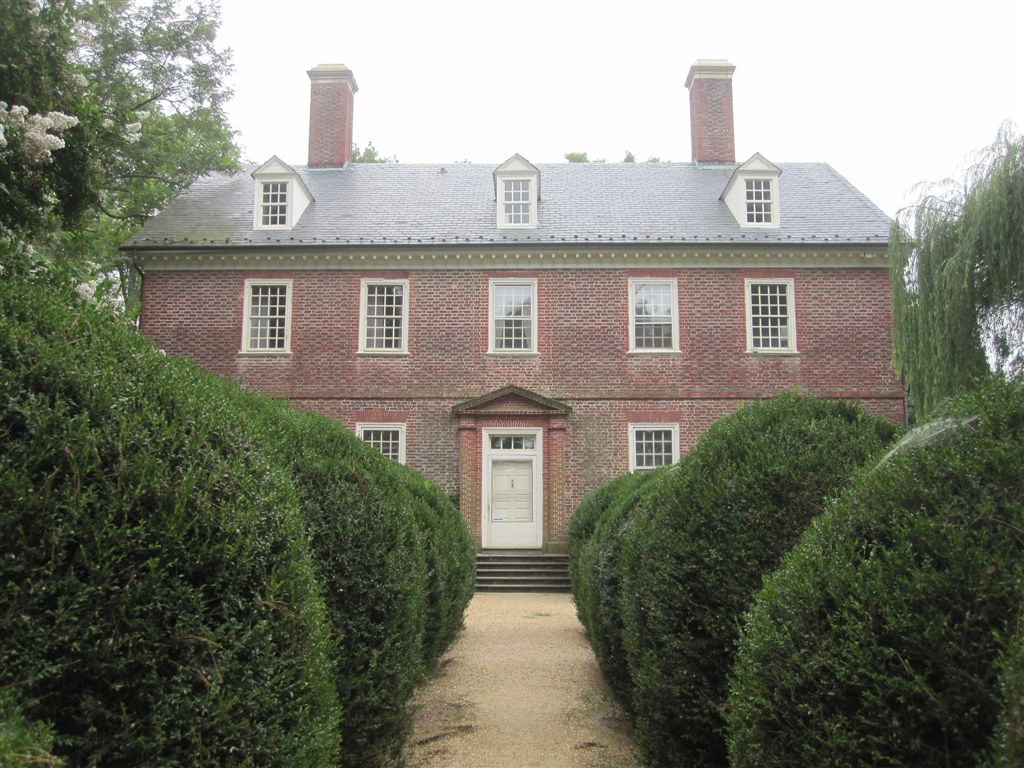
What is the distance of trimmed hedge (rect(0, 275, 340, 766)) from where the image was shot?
7.98 ft

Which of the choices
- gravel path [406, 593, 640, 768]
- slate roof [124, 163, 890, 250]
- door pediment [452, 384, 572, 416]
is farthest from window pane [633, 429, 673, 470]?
gravel path [406, 593, 640, 768]

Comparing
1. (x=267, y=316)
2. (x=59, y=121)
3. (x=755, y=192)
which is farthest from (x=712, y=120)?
(x=59, y=121)

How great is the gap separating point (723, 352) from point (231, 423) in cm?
1727

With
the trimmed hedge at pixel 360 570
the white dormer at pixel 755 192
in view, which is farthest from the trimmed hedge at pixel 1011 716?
the white dormer at pixel 755 192

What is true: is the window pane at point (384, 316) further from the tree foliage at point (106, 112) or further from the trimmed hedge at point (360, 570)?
the trimmed hedge at point (360, 570)

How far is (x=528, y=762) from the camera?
5.97m

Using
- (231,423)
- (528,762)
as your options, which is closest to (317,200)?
(528,762)

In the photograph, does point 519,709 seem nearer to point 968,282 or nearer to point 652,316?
point 968,282

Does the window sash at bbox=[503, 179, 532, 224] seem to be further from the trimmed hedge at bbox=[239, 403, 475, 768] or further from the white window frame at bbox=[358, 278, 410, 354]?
the trimmed hedge at bbox=[239, 403, 475, 768]

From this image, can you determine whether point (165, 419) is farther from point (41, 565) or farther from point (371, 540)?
point (371, 540)

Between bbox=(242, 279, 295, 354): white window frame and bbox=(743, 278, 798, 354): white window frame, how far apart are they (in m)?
10.5

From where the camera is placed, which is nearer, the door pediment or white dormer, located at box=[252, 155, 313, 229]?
the door pediment

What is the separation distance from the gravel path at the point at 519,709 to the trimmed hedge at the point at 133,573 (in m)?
3.47

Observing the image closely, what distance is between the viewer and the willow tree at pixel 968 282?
41.7ft
